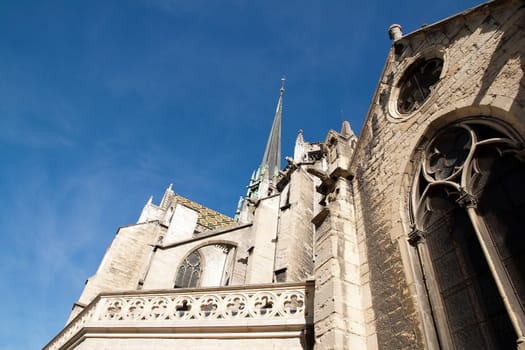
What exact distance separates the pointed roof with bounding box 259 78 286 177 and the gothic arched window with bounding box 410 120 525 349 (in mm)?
29614

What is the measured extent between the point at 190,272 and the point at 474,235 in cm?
1269

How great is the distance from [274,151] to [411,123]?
35219mm

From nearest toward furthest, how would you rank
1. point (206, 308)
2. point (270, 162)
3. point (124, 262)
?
point (206, 308), point (124, 262), point (270, 162)

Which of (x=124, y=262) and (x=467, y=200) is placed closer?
(x=467, y=200)

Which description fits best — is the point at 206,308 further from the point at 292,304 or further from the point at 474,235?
the point at 474,235

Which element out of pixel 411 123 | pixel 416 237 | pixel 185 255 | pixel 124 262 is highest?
pixel 185 255

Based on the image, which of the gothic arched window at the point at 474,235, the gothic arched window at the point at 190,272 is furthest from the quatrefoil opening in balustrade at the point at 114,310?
the gothic arched window at the point at 190,272

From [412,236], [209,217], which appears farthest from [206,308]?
[209,217]

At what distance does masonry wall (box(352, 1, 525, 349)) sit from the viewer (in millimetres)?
3541

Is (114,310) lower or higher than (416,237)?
lower

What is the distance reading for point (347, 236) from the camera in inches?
197

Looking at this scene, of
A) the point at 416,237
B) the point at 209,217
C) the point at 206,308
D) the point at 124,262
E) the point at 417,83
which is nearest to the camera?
the point at 416,237

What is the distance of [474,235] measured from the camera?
3.44m

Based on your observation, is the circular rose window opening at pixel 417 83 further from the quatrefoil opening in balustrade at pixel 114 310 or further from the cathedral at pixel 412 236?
the quatrefoil opening in balustrade at pixel 114 310
